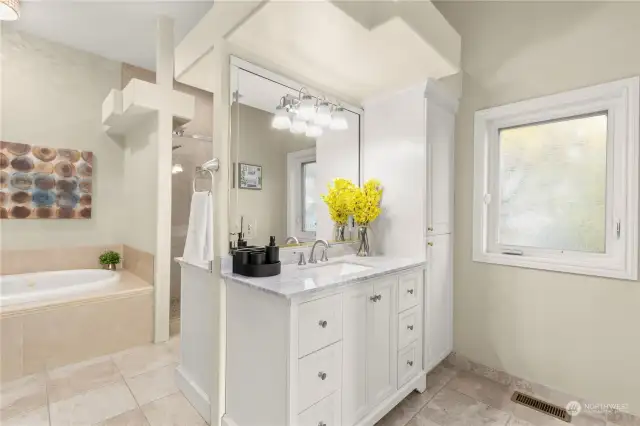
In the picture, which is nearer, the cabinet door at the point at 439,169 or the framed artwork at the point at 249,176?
the framed artwork at the point at 249,176

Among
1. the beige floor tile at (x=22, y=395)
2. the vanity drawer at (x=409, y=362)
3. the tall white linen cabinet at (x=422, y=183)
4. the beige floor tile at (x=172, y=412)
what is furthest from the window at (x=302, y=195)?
the beige floor tile at (x=22, y=395)

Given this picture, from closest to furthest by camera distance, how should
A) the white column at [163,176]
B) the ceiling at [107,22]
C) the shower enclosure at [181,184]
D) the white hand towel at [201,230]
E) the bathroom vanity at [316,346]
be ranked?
the bathroom vanity at [316,346] < the white hand towel at [201,230] < the ceiling at [107,22] < the white column at [163,176] < the shower enclosure at [181,184]

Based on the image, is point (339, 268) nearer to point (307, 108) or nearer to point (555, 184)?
point (307, 108)

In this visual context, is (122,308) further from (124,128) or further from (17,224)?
(124,128)

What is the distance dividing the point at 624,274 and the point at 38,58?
5.33 metres

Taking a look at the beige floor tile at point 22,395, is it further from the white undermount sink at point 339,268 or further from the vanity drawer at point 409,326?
the vanity drawer at point 409,326

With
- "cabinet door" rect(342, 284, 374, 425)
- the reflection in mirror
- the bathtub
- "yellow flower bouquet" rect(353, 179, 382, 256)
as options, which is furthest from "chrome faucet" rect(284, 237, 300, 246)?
the bathtub

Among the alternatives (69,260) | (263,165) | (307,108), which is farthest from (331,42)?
(69,260)

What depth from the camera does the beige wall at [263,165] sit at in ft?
5.87

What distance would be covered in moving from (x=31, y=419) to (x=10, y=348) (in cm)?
75

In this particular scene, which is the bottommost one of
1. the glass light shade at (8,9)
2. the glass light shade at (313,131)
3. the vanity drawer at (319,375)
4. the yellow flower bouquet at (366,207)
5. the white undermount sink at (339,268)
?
the vanity drawer at (319,375)

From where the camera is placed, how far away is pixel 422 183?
2152 millimetres

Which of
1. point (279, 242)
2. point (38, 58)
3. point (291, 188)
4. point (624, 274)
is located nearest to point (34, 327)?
point (279, 242)

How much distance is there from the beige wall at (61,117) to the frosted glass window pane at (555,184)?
414cm
